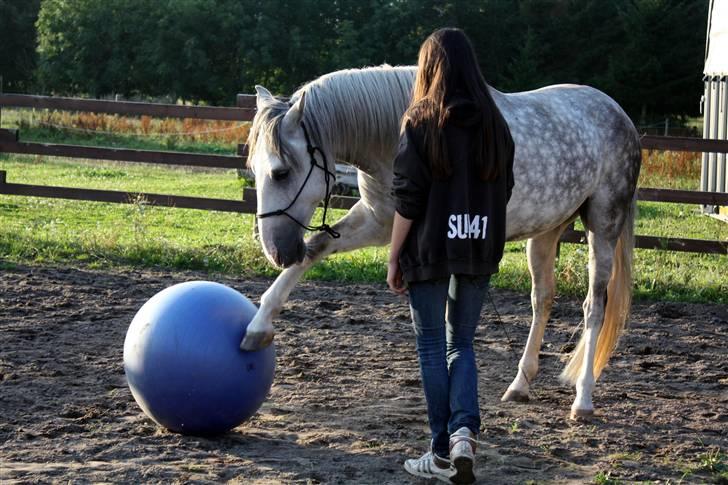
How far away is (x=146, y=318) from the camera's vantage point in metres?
4.61

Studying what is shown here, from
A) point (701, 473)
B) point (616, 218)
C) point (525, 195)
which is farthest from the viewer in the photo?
point (616, 218)

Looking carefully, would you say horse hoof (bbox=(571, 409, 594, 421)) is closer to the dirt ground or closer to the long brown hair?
the dirt ground

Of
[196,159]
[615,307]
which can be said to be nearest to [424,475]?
[615,307]

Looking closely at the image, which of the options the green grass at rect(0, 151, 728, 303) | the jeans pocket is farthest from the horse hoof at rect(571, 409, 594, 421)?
the green grass at rect(0, 151, 728, 303)

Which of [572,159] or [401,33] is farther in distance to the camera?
[401,33]

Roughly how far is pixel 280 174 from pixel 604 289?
2.43 meters

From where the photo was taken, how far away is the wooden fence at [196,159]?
31.1 feet

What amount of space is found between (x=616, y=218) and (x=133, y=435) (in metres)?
3.12

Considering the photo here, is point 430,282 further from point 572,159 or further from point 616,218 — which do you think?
point 616,218

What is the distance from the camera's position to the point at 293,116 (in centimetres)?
445

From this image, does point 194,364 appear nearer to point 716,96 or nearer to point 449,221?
point 449,221

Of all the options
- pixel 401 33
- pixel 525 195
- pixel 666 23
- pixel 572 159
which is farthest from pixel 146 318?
pixel 401 33

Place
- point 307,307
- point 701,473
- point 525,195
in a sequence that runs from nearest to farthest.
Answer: point 701,473, point 525,195, point 307,307

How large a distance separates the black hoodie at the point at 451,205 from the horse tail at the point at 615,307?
216 cm
